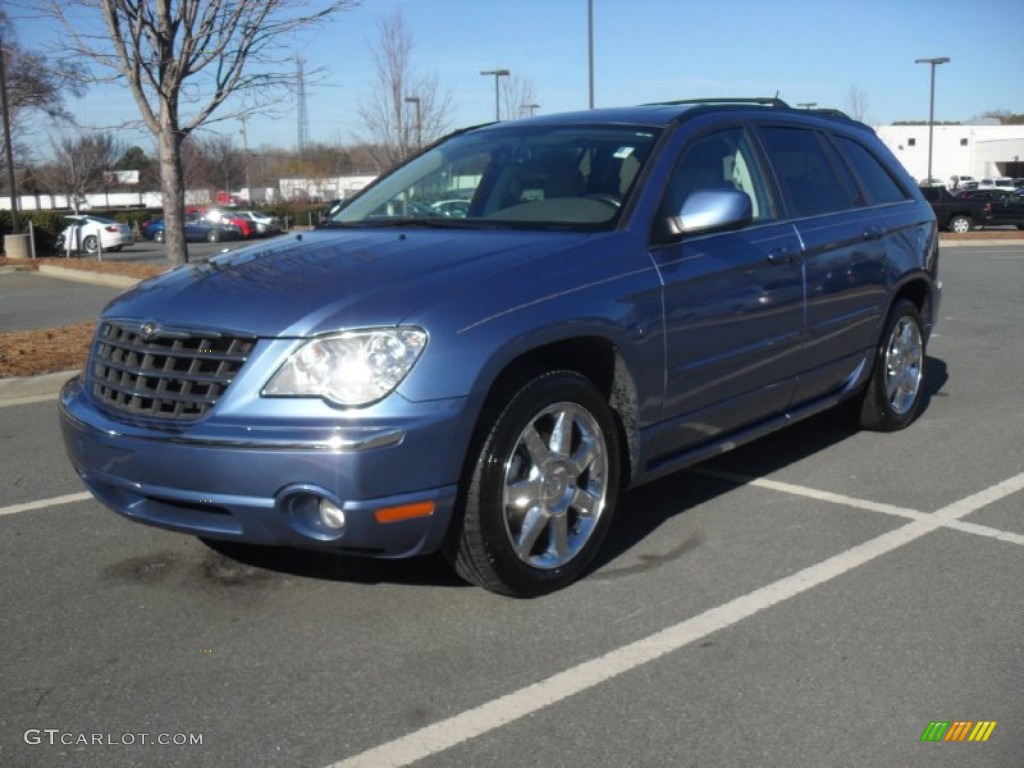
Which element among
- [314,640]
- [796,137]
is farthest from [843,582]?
[796,137]

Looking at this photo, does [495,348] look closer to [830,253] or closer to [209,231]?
[830,253]

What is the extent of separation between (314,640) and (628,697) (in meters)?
1.07

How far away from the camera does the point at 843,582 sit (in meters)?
4.04

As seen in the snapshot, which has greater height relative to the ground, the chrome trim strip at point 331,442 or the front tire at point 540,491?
the chrome trim strip at point 331,442

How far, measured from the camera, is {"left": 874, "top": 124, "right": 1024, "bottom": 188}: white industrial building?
89.2 metres

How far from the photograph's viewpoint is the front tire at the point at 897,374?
19.9ft

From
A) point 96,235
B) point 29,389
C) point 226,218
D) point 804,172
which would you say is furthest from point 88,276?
point 226,218

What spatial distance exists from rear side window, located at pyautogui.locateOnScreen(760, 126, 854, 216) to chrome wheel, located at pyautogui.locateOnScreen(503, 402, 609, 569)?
1958 millimetres

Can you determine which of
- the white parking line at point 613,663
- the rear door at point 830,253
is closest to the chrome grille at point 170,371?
the white parking line at point 613,663

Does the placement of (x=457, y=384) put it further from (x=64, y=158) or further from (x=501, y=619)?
(x=64, y=158)

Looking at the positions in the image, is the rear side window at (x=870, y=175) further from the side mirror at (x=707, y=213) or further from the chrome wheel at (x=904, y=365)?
the side mirror at (x=707, y=213)

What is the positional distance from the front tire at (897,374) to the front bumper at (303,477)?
11.2ft

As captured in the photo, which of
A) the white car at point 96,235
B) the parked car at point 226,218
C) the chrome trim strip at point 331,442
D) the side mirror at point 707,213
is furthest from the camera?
the parked car at point 226,218

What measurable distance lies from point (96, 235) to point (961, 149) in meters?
76.5
